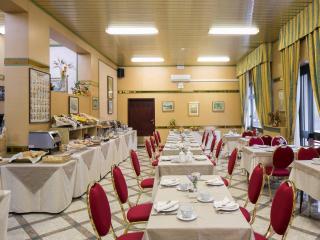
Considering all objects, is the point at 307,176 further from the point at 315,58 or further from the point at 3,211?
the point at 3,211

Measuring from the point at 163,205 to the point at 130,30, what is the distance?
5.71 m

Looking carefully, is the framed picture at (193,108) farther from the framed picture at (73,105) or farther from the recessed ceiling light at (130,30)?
the framed picture at (73,105)

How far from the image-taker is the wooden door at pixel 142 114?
1304cm

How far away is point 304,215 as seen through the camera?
4.34 m

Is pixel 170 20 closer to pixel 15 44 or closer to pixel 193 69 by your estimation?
pixel 15 44

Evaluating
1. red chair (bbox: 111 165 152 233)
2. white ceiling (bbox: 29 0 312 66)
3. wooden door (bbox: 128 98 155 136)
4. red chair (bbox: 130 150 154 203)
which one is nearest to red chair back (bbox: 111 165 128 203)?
red chair (bbox: 111 165 152 233)

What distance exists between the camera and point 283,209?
229cm

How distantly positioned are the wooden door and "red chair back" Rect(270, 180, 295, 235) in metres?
10.7

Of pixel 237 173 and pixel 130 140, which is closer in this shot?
pixel 237 173

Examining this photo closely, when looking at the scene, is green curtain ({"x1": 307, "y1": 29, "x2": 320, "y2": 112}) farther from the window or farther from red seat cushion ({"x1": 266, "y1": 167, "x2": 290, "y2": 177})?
red seat cushion ({"x1": 266, "y1": 167, "x2": 290, "y2": 177})

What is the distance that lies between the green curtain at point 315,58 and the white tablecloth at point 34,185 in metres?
4.87

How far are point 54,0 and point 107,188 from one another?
12.4 ft

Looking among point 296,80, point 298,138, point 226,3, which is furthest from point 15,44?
point 298,138

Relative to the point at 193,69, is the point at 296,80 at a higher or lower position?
lower
